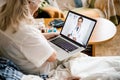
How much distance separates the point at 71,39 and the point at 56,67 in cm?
30

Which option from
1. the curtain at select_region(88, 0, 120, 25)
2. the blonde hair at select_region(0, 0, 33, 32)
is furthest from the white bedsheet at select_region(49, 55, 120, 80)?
the curtain at select_region(88, 0, 120, 25)

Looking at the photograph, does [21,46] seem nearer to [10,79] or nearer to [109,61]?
[10,79]

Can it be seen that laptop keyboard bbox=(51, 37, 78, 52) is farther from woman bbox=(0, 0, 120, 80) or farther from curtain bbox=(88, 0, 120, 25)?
curtain bbox=(88, 0, 120, 25)

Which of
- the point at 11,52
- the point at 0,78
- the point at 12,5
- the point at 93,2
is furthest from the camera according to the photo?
the point at 93,2

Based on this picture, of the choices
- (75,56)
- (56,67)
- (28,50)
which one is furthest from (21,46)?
(75,56)

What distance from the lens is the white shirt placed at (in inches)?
55.3

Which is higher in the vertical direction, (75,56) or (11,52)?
(11,52)

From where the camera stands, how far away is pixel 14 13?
141cm

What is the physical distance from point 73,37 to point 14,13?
0.61 m

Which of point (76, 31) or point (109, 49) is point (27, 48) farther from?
point (109, 49)

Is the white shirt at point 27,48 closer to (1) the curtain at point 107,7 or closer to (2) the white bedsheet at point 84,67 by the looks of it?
(2) the white bedsheet at point 84,67

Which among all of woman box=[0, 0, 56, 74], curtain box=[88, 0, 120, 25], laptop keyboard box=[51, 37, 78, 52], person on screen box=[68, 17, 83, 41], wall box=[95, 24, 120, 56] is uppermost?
woman box=[0, 0, 56, 74]

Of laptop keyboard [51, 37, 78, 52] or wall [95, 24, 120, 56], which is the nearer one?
laptop keyboard [51, 37, 78, 52]

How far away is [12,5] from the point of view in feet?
4.57
